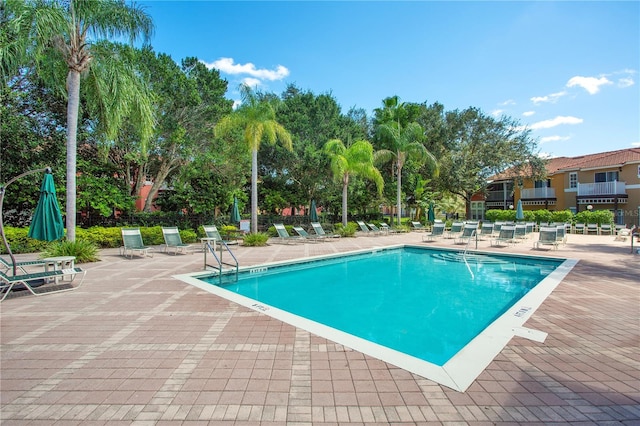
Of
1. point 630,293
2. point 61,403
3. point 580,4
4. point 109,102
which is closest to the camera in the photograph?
point 61,403

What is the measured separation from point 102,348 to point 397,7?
1350cm

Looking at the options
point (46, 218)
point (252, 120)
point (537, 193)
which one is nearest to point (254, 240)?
point (252, 120)

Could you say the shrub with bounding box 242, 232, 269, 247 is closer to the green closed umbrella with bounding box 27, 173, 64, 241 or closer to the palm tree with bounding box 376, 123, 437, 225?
the green closed umbrella with bounding box 27, 173, 64, 241

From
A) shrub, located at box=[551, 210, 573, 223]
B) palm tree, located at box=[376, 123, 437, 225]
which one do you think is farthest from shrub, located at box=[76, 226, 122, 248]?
shrub, located at box=[551, 210, 573, 223]

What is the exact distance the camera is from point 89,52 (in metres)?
9.84

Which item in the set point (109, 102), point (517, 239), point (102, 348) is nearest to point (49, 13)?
point (109, 102)

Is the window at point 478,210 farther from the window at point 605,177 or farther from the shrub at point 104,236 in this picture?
the shrub at point 104,236

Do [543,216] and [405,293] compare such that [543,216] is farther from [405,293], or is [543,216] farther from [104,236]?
[104,236]

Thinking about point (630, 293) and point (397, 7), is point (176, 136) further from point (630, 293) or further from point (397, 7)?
point (630, 293)

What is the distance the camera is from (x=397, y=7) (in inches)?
464

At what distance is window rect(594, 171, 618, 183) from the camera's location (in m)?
27.1

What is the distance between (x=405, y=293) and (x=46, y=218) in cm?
921

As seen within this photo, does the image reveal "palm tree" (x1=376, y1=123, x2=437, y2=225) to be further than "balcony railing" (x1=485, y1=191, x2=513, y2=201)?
No

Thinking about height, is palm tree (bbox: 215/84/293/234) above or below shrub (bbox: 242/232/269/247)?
above
